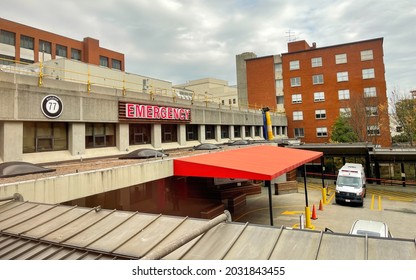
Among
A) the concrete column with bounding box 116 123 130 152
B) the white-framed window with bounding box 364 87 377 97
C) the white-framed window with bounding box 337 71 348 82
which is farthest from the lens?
the white-framed window with bounding box 337 71 348 82

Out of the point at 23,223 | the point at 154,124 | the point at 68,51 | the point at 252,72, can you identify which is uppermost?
the point at 68,51

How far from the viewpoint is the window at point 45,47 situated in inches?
2119

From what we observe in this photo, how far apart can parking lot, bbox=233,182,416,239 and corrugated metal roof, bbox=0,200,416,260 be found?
13780 millimetres

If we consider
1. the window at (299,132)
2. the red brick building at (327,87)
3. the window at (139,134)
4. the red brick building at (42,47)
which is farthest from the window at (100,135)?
the window at (299,132)

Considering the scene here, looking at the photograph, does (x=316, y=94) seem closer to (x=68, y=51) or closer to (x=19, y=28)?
(x=68, y=51)

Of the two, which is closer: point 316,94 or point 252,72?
point 316,94

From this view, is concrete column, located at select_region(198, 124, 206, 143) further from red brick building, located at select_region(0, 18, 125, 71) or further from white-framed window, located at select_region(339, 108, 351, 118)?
red brick building, located at select_region(0, 18, 125, 71)

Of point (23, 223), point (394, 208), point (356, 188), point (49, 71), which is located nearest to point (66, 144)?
point (23, 223)

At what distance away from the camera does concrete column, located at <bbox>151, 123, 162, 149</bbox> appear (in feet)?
73.9

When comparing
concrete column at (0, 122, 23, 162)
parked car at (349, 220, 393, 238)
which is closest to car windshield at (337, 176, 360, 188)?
parked car at (349, 220, 393, 238)

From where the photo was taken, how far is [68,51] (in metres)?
57.9

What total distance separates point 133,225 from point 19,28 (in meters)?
59.9

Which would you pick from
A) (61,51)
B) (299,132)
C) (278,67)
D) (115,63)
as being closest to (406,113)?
(299,132)

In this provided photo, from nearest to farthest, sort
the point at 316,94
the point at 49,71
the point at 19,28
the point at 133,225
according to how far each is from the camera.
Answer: the point at 133,225 < the point at 49,71 < the point at 19,28 < the point at 316,94
